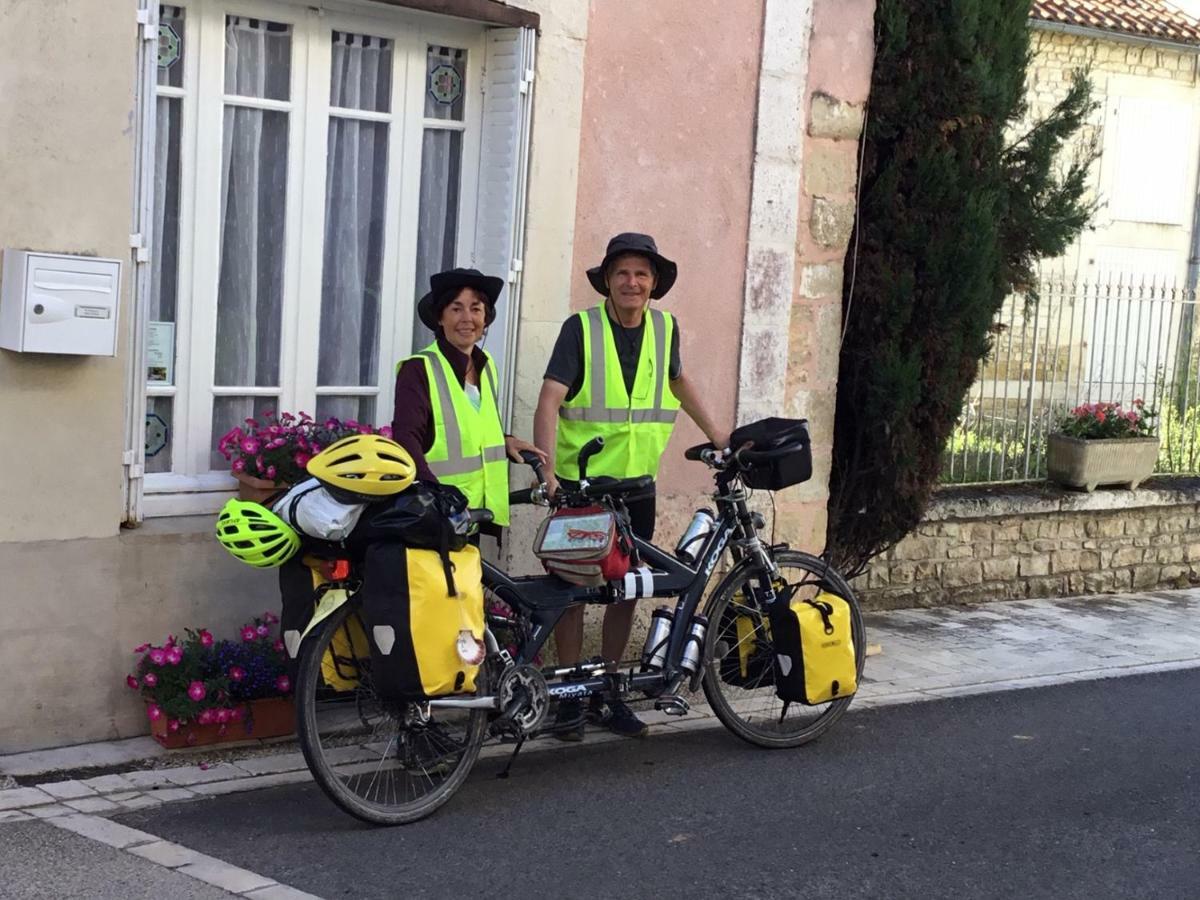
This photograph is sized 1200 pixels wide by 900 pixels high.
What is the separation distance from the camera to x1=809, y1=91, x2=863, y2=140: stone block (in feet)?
25.5

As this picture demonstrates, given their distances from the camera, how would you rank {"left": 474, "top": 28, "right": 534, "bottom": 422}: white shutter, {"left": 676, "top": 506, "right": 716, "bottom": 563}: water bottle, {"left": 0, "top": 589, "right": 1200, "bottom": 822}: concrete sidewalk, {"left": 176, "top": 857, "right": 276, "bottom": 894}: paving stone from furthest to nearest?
{"left": 474, "top": 28, "right": 534, "bottom": 422}: white shutter
{"left": 676, "top": 506, "right": 716, "bottom": 563}: water bottle
{"left": 0, "top": 589, "right": 1200, "bottom": 822}: concrete sidewalk
{"left": 176, "top": 857, "right": 276, "bottom": 894}: paving stone

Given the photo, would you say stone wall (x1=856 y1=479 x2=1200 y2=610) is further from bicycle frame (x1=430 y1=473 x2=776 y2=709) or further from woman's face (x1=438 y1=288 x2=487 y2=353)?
woman's face (x1=438 y1=288 x2=487 y2=353)

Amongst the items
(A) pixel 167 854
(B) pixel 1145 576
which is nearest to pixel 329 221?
(A) pixel 167 854

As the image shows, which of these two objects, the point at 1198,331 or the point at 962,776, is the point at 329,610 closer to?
the point at 962,776

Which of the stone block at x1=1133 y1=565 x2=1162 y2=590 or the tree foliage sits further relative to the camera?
the stone block at x1=1133 y1=565 x2=1162 y2=590

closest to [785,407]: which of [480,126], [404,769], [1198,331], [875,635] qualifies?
[875,635]

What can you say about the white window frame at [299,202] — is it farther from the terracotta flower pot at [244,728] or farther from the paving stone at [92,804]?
the paving stone at [92,804]

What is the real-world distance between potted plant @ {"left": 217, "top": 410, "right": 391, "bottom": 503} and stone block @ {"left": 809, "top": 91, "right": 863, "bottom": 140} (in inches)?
113

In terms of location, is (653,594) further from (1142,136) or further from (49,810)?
(1142,136)

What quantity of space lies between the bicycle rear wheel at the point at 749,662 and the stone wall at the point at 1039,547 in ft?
9.44

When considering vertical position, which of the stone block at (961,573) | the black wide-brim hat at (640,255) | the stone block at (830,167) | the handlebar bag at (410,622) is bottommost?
the stone block at (961,573)

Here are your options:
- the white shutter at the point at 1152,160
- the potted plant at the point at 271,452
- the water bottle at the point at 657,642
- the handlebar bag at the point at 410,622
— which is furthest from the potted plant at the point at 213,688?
the white shutter at the point at 1152,160

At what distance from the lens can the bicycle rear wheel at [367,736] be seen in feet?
16.3

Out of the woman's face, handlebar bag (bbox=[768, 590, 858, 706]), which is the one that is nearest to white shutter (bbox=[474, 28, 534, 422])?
the woman's face
